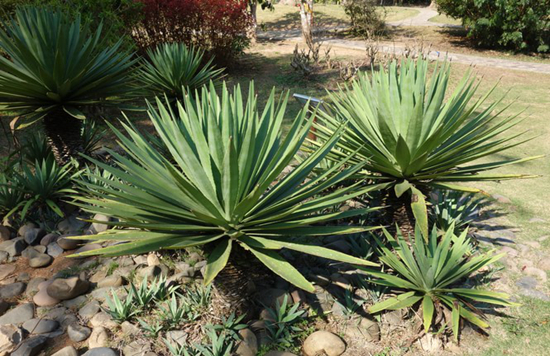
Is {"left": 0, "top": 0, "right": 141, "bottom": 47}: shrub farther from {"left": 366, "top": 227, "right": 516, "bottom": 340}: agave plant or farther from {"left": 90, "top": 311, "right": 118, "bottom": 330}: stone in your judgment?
{"left": 366, "top": 227, "right": 516, "bottom": 340}: agave plant

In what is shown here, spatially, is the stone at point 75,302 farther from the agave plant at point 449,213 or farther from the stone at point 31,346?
the agave plant at point 449,213

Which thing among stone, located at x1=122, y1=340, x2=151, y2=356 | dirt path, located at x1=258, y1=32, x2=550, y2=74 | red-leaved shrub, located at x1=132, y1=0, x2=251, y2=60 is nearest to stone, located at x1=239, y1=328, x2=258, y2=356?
stone, located at x1=122, y1=340, x2=151, y2=356

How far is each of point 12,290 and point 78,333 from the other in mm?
825

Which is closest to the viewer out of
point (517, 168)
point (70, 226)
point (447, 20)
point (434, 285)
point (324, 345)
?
point (324, 345)

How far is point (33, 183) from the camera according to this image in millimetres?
3678

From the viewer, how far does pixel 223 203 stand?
2.23 meters

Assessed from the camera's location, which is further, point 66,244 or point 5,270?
point 66,244

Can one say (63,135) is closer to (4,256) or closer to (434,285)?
(4,256)

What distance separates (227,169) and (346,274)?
1.46m

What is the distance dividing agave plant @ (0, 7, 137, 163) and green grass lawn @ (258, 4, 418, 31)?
14.4 meters

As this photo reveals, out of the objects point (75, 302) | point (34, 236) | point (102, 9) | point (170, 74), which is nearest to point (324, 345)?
point (75, 302)

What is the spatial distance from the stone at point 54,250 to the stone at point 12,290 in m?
0.41

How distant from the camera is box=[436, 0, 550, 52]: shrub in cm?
1204

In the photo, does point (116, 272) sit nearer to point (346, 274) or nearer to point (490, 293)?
point (346, 274)
